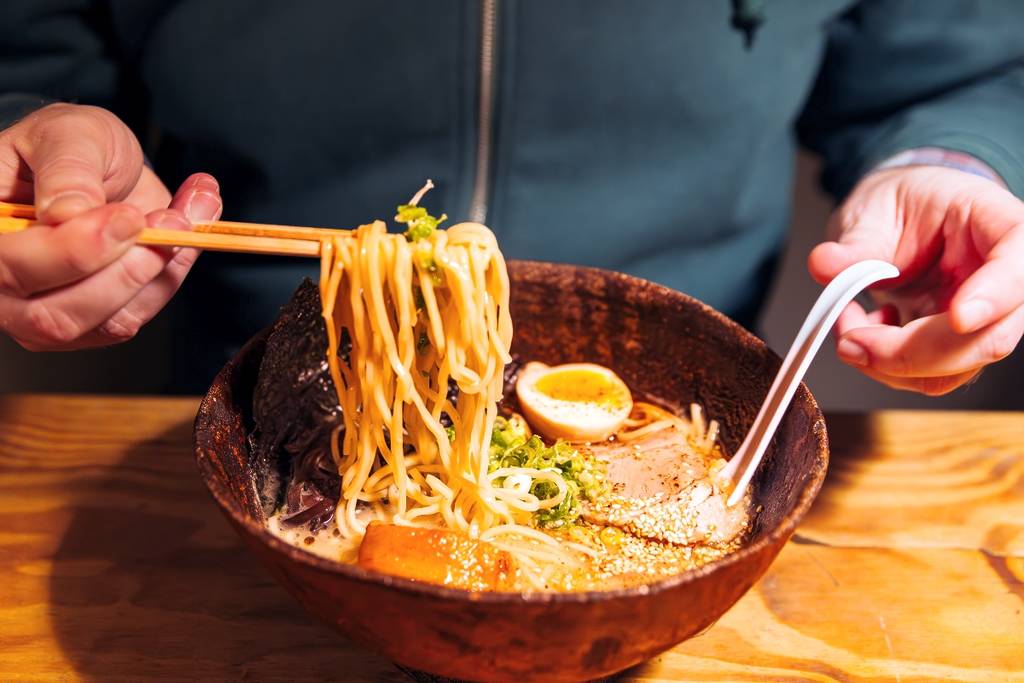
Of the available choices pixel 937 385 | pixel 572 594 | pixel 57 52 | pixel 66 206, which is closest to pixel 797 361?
pixel 937 385

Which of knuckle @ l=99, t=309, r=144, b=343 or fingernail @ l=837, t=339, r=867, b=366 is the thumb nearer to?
fingernail @ l=837, t=339, r=867, b=366

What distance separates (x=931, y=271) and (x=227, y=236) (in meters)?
1.44

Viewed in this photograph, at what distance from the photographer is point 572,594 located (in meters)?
1.02

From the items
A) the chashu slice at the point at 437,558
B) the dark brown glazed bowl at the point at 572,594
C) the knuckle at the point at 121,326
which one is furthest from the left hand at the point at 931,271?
the knuckle at the point at 121,326

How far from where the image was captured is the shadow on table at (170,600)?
144 cm

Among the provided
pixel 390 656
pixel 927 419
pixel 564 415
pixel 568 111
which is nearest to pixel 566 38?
pixel 568 111

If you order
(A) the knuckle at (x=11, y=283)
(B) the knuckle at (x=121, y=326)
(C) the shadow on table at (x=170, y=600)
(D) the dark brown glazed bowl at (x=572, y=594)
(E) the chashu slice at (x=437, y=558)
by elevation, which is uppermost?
(A) the knuckle at (x=11, y=283)

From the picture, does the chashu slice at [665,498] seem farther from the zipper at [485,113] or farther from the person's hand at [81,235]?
the person's hand at [81,235]

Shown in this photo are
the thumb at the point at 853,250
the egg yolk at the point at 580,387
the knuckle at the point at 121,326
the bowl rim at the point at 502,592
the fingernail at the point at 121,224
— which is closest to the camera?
the bowl rim at the point at 502,592

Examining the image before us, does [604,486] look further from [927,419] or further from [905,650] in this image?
[927,419]

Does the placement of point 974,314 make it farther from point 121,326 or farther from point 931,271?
point 121,326

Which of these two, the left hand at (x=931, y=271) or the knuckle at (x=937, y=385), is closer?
the left hand at (x=931, y=271)

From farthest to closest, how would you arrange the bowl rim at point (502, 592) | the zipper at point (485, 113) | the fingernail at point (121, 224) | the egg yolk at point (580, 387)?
1. the zipper at point (485, 113)
2. the egg yolk at point (580, 387)
3. the fingernail at point (121, 224)
4. the bowl rim at point (502, 592)

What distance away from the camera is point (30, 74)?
2.07 metres
